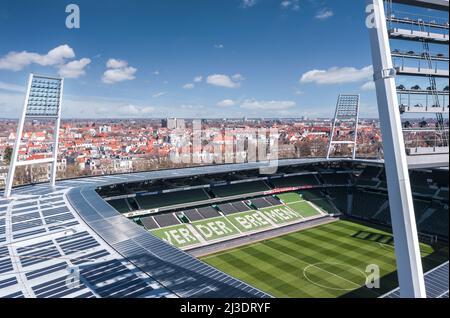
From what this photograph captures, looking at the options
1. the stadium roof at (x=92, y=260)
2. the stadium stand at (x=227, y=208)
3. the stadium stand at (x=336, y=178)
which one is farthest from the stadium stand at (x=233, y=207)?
the stadium roof at (x=92, y=260)

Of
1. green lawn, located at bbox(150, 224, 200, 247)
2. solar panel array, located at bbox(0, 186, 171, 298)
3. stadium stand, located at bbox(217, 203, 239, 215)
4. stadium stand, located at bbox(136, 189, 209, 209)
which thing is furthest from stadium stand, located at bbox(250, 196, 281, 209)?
solar panel array, located at bbox(0, 186, 171, 298)

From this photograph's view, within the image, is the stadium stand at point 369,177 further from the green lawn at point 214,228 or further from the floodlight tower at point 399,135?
the floodlight tower at point 399,135

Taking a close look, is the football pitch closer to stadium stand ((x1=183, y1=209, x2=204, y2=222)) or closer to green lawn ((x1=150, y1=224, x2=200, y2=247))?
green lawn ((x1=150, y1=224, x2=200, y2=247))

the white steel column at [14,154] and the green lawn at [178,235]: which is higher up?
the white steel column at [14,154]

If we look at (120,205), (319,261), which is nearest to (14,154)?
(120,205)

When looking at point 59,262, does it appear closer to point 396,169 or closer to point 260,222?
point 396,169
